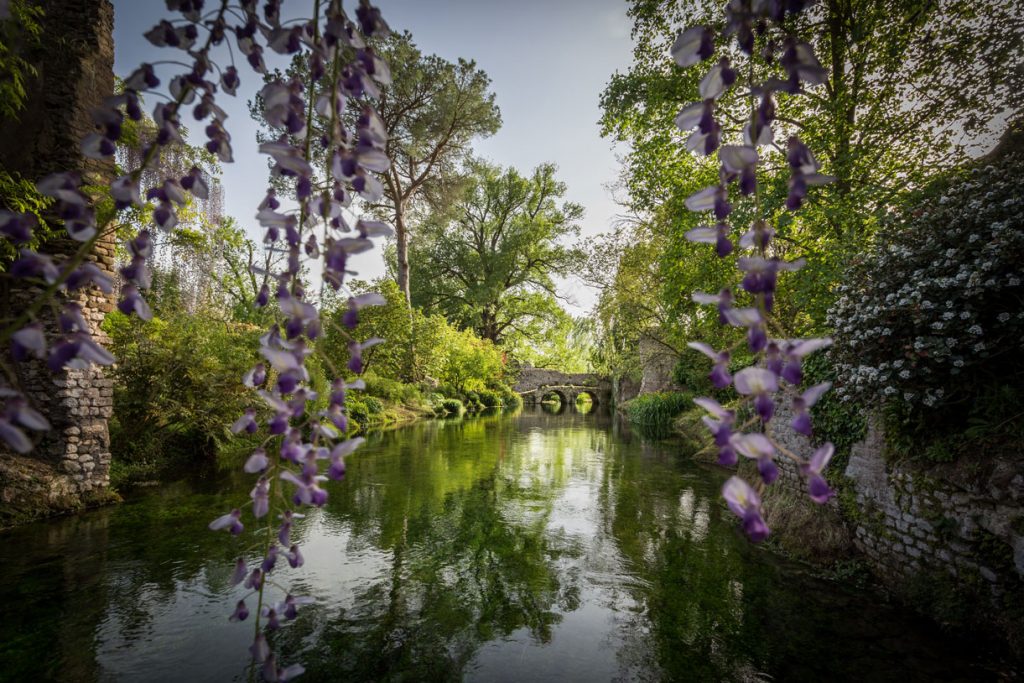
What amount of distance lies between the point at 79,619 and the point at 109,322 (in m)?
6.04

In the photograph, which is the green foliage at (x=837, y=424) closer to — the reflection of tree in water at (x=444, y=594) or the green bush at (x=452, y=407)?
the reflection of tree in water at (x=444, y=594)

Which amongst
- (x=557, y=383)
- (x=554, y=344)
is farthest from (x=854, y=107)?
(x=557, y=383)

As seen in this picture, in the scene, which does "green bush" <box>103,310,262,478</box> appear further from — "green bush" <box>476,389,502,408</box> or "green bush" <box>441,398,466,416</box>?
"green bush" <box>476,389,502,408</box>

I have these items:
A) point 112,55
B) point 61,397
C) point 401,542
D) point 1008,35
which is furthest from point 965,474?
point 112,55

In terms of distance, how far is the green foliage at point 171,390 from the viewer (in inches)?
345

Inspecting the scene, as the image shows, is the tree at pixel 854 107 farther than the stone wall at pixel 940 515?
Yes

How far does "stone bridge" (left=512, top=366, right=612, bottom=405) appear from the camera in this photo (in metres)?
40.0

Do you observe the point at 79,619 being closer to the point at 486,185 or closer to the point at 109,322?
the point at 109,322

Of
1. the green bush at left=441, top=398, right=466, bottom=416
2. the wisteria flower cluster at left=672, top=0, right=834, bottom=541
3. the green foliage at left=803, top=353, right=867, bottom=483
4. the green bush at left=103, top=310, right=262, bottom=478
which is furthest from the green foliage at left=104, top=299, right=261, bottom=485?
the green bush at left=441, top=398, right=466, bottom=416

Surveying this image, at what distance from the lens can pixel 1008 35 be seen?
20.9 ft

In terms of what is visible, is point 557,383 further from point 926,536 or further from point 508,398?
point 926,536

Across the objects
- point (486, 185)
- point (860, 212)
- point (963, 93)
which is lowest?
point (860, 212)

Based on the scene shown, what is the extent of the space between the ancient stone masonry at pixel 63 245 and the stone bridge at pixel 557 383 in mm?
33244

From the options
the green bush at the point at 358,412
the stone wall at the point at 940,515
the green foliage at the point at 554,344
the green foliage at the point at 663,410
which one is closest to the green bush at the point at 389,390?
the green bush at the point at 358,412
